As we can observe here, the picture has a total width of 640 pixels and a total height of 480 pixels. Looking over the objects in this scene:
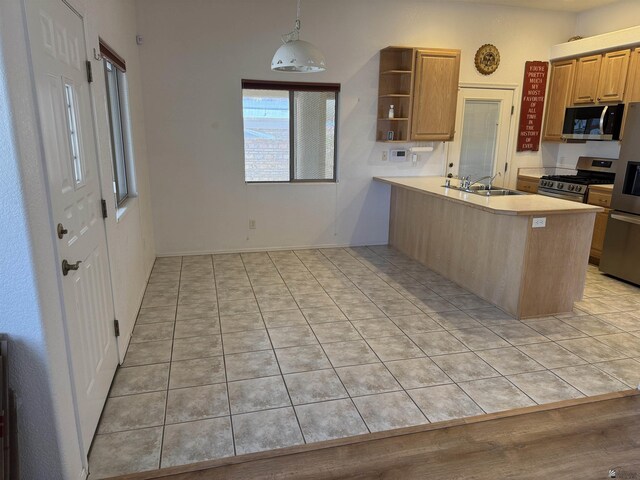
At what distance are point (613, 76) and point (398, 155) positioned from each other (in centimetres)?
250

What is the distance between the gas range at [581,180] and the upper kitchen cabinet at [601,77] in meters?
0.78

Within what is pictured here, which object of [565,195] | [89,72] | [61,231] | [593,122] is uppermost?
[89,72]

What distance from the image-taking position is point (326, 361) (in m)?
2.85

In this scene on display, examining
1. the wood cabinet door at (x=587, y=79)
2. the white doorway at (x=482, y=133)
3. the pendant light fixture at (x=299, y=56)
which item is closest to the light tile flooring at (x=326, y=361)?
the pendant light fixture at (x=299, y=56)

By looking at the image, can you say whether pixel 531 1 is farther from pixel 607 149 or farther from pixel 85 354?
pixel 85 354

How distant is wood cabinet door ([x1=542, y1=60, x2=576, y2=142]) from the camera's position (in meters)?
5.49

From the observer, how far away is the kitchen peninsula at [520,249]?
3.39 meters

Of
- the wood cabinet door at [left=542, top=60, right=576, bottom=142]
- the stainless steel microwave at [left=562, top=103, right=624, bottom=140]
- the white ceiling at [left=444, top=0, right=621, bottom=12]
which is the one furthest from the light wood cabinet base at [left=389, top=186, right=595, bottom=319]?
the white ceiling at [left=444, top=0, right=621, bottom=12]

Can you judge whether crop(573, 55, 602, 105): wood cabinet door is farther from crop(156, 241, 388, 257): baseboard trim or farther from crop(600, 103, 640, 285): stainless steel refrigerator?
crop(156, 241, 388, 257): baseboard trim

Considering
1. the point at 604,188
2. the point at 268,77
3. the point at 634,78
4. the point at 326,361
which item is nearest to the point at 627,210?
the point at 604,188

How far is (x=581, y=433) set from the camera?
2.19 meters

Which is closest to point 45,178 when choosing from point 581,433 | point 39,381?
point 39,381

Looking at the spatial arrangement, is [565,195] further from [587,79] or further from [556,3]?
[556,3]

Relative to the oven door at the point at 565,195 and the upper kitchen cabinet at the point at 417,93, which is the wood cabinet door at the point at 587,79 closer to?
the oven door at the point at 565,195
